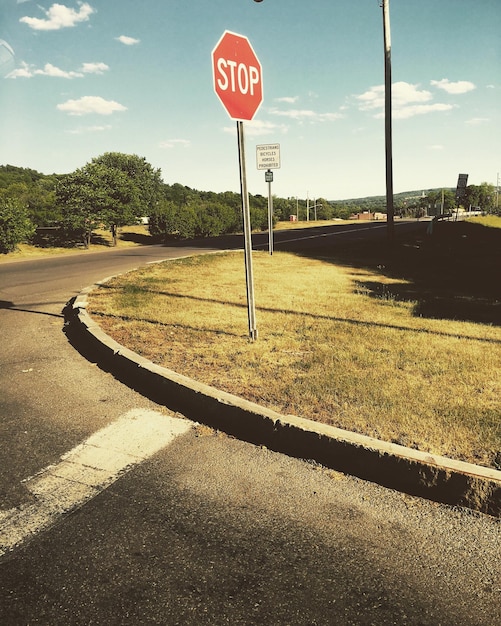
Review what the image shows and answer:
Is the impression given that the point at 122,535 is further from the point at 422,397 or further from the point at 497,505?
the point at 422,397

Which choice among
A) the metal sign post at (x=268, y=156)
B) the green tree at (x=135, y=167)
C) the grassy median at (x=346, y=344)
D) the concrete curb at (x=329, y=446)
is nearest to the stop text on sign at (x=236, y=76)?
the grassy median at (x=346, y=344)

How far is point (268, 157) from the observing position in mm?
12133

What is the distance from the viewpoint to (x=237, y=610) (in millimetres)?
1800

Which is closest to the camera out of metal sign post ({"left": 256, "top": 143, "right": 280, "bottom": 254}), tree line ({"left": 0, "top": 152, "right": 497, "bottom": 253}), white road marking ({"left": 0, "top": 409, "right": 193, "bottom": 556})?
white road marking ({"left": 0, "top": 409, "right": 193, "bottom": 556})

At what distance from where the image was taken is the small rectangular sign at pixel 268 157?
12.0m

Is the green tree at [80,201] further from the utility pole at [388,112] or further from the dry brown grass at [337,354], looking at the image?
the dry brown grass at [337,354]

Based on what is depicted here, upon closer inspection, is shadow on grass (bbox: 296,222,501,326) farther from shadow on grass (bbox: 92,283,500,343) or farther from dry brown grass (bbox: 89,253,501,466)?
shadow on grass (bbox: 92,283,500,343)

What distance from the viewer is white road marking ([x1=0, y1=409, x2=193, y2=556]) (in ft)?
7.68

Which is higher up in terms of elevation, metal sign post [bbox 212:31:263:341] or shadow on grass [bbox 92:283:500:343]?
metal sign post [bbox 212:31:263:341]

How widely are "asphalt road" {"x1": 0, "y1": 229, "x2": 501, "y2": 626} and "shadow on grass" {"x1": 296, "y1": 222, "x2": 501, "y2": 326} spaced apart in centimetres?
447

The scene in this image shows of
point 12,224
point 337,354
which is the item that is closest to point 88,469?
point 337,354

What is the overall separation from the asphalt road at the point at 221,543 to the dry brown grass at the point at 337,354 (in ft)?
1.95

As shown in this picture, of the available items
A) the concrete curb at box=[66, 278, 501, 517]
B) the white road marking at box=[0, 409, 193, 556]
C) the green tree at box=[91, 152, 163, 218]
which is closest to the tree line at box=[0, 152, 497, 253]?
the concrete curb at box=[66, 278, 501, 517]

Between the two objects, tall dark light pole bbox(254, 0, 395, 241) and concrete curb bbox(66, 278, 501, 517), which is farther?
tall dark light pole bbox(254, 0, 395, 241)
